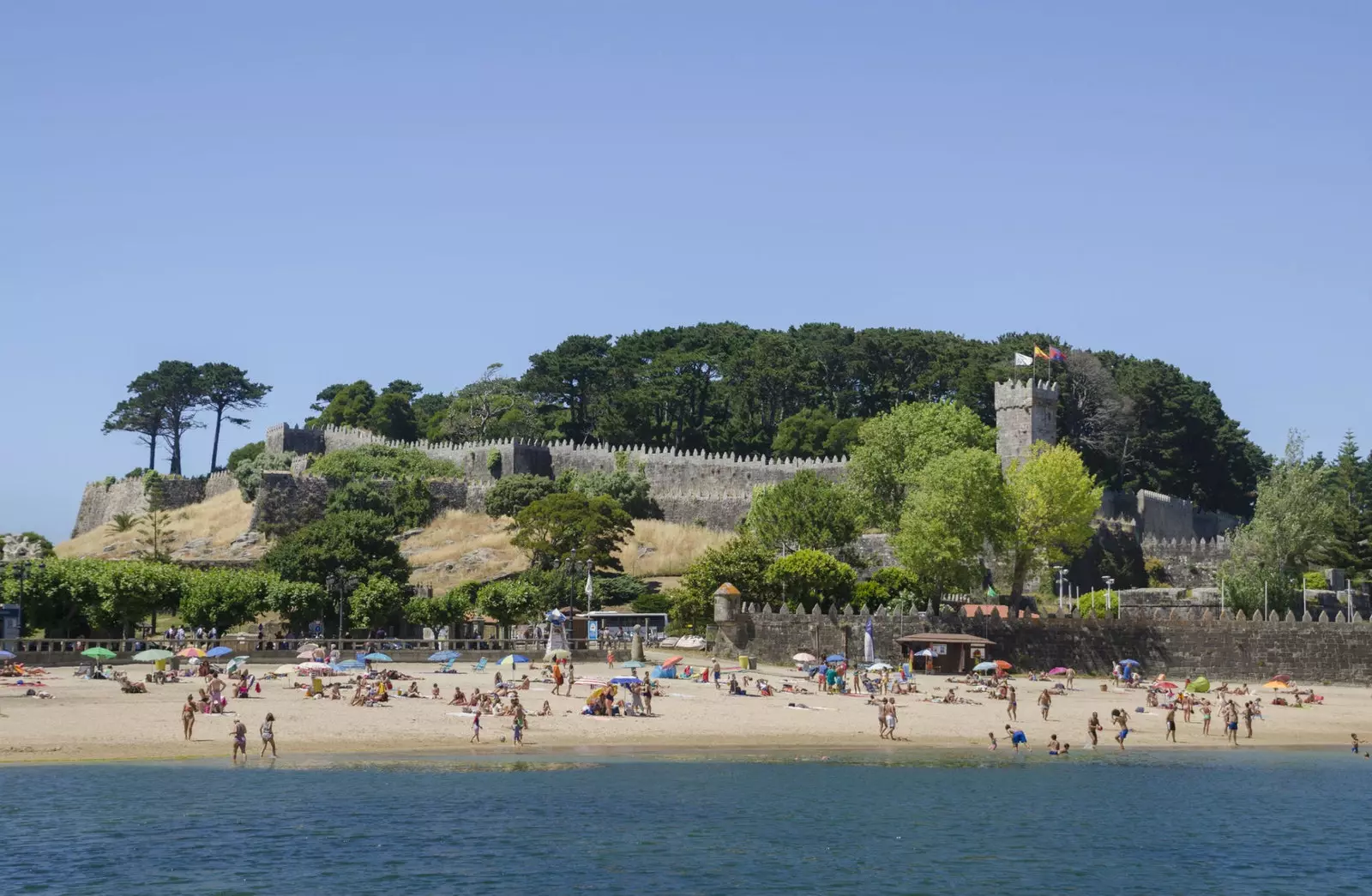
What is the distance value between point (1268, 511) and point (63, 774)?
183ft

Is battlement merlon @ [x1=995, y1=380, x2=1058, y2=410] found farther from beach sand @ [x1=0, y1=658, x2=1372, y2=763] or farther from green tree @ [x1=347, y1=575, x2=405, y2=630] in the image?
green tree @ [x1=347, y1=575, x2=405, y2=630]

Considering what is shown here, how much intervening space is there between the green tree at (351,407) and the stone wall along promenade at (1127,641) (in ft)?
251

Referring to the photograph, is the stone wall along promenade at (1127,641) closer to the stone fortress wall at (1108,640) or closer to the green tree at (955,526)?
the stone fortress wall at (1108,640)

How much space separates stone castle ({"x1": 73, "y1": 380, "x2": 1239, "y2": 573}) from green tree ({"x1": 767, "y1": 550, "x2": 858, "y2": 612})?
23.7 m

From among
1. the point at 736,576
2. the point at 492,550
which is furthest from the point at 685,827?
the point at 492,550

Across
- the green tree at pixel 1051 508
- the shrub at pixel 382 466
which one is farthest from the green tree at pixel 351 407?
the green tree at pixel 1051 508

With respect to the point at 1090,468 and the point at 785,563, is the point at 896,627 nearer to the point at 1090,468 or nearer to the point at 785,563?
the point at 785,563

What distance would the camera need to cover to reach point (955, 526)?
69.0 m

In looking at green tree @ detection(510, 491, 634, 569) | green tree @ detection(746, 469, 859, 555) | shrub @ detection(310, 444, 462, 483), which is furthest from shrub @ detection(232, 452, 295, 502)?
green tree @ detection(746, 469, 859, 555)

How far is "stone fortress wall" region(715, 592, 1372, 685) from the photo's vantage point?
58.0 meters

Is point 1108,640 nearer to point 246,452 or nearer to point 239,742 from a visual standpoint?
point 239,742

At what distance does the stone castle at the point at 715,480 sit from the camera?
Answer: 8925 centimetres

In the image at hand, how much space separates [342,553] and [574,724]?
2858 centimetres

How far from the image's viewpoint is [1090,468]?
9894 centimetres
